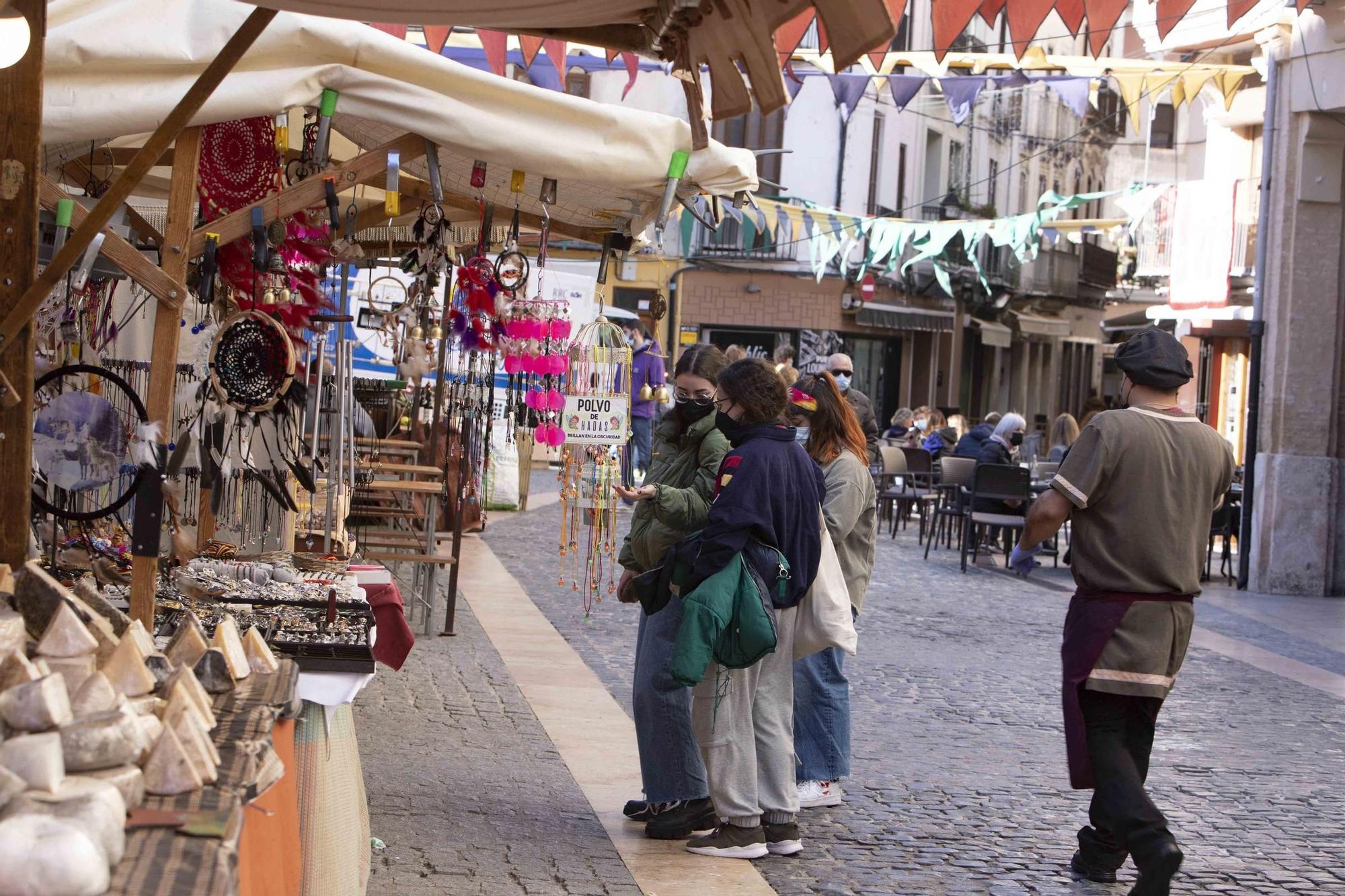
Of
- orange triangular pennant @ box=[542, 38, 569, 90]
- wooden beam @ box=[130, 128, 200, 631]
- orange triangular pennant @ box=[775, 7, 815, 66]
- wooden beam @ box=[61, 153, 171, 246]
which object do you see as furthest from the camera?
orange triangular pennant @ box=[542, 38, 569, 90]

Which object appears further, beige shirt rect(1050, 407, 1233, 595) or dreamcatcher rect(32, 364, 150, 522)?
beige shirt rect(1050, 407, 1233, 595)

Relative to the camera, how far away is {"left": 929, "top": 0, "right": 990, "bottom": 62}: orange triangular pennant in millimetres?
7262

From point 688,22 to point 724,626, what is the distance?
208 cm

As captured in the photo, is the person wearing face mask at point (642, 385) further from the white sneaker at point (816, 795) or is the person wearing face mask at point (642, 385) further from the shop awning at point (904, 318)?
the shop awning at point (904, 318)

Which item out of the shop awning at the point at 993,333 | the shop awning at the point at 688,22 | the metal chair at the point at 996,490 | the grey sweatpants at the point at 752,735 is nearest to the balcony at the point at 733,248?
the shop awning at the point at 993,333

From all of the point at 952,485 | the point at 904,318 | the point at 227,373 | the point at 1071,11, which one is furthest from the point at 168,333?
→ the point at 904,318

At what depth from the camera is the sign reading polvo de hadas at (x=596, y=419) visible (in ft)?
24.9

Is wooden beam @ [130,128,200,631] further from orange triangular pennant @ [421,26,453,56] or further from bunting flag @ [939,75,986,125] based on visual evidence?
bunting flag @ [939,75,986,125]

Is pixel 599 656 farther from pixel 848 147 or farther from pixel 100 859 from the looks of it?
pixel 848 147

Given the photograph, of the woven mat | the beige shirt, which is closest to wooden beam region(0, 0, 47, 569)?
the woven mat

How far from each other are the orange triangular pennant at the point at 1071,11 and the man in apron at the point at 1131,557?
9.28 ft

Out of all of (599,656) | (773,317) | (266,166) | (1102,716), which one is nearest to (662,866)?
(1102,716)

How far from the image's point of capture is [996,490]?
15.5 metres

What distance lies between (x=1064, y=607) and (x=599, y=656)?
17.2 feet
